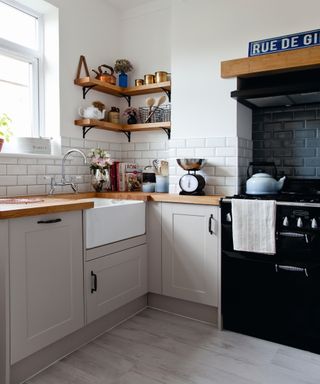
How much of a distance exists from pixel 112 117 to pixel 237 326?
207 cm

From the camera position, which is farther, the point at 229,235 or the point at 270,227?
the point at 229,235

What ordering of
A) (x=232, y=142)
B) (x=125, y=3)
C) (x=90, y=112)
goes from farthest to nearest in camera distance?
1. (x=125, y=3)
2. (x=90, y=112)
3. (x=232, y=142)

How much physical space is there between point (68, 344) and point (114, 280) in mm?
480

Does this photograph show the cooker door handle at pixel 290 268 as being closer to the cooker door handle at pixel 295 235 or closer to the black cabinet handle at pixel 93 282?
the cooker door handle at pixel 295 235

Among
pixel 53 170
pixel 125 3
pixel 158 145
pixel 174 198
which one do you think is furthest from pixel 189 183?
pixel 125 3

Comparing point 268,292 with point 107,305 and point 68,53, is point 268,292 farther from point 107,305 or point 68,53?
point 68,53

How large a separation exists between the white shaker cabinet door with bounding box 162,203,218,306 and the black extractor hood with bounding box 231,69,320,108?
0.83 meters

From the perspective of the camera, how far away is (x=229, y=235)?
2.27m

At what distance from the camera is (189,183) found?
2.57 metres

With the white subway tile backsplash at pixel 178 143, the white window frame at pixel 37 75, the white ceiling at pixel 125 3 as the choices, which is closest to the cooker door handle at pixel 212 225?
the white subway tile backsplash at pixel 178 143

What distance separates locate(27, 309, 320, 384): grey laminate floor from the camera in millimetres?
1805

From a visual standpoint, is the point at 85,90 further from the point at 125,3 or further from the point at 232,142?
the point at 232,142

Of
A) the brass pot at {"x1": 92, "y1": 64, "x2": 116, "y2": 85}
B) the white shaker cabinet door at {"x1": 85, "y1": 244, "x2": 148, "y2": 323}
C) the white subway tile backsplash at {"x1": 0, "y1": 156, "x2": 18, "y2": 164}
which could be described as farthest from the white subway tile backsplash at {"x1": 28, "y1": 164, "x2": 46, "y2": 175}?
the brass pot at {"x1": 92, "y1": 64, "x2": 116, "y2": 85}

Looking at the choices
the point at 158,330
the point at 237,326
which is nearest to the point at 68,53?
the point at 158,330
